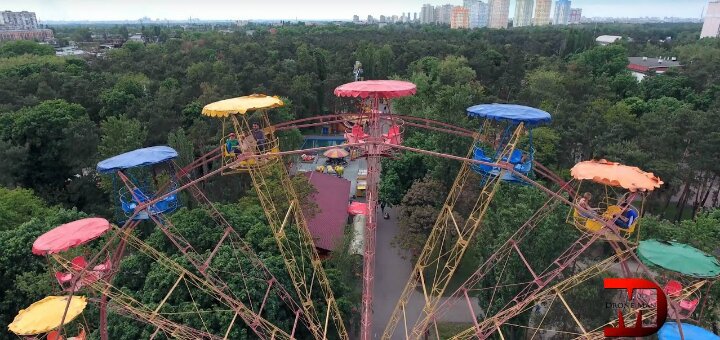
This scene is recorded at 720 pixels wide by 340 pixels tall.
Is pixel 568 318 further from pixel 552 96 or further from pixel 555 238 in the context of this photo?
pixel 552 96

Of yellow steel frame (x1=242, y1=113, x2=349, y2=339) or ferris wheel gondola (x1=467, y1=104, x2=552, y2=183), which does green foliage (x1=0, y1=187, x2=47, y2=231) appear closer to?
yellow steel frame (x1=242, y1=113, x2=349, y2=339)

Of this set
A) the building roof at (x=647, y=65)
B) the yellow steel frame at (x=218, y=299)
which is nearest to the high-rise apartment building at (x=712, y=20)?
the building roof at (x=647, y=65)

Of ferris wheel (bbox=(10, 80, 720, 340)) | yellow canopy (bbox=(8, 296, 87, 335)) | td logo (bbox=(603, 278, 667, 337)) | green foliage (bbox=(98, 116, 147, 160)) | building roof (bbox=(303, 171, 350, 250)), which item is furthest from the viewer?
green foliage (bbox=(98, 116, 147, 160))

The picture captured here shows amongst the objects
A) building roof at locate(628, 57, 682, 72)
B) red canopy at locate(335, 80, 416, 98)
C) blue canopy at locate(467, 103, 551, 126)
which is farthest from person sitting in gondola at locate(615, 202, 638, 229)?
building roof at locate(628, 57, 682, 72)

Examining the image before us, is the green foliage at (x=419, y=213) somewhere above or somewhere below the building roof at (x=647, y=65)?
below

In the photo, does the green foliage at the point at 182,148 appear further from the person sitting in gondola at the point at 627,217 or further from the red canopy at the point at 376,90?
the person sitting in gondola at the point at 627,217

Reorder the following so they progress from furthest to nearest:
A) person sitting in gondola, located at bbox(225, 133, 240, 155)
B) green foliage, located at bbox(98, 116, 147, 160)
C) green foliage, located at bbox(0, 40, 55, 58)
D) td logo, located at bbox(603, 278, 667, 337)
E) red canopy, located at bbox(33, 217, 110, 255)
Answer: green foliage, located at bbox(0, 40, 55, 58)
green foliage, located at bbox(98, 116, 147, 160)
person sitting in gondola, located at bbox(225, 133, 240, 155)
red canopy, located at bbox(33, 217, 110, 255)
td logo, located at bbox(603, 278, 667, 337)

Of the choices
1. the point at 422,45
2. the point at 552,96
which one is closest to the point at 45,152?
the point at 552,96
